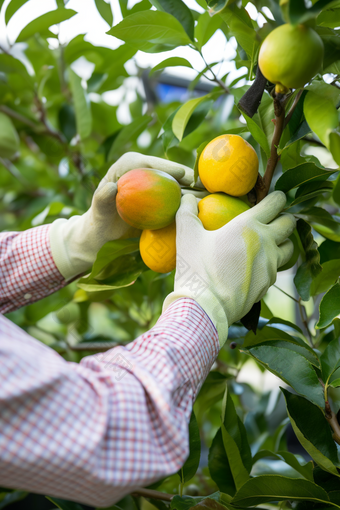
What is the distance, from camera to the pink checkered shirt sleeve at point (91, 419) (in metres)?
0.37

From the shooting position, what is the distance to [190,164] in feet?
4.03

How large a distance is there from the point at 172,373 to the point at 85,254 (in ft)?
1.22

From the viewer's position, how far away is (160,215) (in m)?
0.57

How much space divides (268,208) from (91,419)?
0.34 meters

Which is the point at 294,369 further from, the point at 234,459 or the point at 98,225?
the point at 98,225

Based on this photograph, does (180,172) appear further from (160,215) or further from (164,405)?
(164,405)

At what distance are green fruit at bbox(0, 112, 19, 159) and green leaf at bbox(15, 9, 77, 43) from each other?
0.20 m

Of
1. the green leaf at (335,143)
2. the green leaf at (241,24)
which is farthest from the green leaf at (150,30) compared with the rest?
the green leaf at (335,143)

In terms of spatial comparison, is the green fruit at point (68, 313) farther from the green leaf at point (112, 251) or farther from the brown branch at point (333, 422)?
the brown branch at point (333, 422)

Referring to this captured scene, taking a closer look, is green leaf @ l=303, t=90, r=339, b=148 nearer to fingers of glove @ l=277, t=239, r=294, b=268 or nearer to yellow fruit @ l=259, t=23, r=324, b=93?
yellow fruit @ l=259, t=23, r=324, b=93

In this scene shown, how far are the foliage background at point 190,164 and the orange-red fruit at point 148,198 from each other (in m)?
0.09

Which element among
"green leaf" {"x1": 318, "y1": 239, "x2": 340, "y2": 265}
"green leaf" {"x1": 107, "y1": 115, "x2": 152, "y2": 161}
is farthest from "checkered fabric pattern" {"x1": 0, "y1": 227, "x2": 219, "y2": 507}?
"green leaf" {"x1": 107, "y1": 115, "x2": 152, "y2": 161}

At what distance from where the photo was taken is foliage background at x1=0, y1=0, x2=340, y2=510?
1.69 feet

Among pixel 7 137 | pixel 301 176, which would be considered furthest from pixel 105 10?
pixel 301 176
